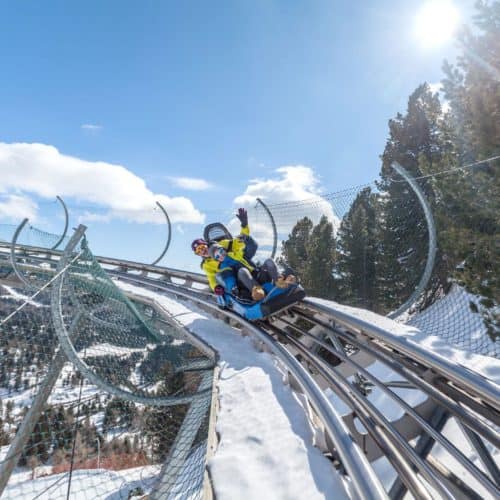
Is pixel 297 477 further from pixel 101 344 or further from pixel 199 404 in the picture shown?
pixel 101 344

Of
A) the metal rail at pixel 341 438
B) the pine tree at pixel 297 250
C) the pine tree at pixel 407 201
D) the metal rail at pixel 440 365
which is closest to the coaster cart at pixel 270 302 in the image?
the metal rail at pixel 341 438

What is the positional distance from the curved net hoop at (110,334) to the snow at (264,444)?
1140mm

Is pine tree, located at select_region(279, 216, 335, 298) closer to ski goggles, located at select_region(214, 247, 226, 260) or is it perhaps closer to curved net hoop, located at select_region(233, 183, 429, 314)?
curved net hoop, located at select_region(233, 183, 429, 314)

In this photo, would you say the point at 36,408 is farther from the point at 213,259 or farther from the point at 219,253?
the point at 219,253

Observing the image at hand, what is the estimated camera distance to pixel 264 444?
5.37 ft

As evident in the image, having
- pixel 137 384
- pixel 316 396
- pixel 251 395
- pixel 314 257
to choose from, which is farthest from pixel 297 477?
pixel 314 257

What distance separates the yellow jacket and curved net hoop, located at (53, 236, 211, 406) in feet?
4.32

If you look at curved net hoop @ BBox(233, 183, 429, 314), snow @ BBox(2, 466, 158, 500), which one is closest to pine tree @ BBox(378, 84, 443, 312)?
curved net hoop @ BBox(233, 183, 429, 314)

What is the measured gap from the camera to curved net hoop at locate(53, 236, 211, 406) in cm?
351

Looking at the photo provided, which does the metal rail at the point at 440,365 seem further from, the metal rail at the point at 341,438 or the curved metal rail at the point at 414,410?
the metal rail at the point at 341,438

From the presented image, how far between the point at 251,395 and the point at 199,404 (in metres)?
1.56

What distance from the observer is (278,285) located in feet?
10.6

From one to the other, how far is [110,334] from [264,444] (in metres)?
3.38

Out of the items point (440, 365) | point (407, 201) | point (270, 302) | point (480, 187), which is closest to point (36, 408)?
point (270, 302)
